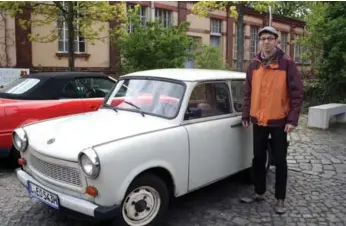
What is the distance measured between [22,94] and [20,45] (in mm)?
A: 9655

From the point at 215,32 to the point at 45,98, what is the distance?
20219 mm

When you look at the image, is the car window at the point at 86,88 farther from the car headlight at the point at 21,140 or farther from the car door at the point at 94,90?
the car headlight at the point at 21,140

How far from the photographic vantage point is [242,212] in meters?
4.60

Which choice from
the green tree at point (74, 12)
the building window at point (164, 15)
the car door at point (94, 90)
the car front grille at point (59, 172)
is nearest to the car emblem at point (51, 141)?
the car front grille at point (59, 172)

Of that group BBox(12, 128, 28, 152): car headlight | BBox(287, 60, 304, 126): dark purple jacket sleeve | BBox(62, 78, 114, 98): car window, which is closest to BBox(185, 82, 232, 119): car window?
BBox(287, 60, 304, 126): dark purple jacket sleeve

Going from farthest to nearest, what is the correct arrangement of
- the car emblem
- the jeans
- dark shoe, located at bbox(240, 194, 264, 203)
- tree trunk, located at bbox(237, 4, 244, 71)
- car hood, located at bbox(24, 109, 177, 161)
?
tree trunk, located at bbox(237, 4, 244, 71) → dark shoe, located at bbox(240, 194, 264, 203) → the jeans → the car emblem → car hood, located at bbox(24, 109, 177, 161)

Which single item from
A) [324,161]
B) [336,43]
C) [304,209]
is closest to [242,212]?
[304,209]

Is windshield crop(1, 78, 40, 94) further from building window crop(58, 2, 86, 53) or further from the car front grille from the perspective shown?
building window crop(58, 2, 86, 53)

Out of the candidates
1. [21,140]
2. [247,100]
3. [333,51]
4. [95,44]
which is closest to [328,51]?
[333,51]

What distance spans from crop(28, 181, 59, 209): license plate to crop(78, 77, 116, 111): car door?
3022 millimetres

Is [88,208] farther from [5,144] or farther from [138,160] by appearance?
[5,144]

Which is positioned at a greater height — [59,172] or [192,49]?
[192,49]

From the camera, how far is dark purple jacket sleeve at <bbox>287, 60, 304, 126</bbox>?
435 cm

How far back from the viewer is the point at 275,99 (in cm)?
444
